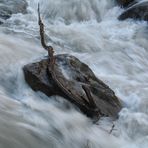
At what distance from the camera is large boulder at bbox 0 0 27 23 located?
936 centimetres

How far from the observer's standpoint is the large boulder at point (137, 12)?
9.95 m

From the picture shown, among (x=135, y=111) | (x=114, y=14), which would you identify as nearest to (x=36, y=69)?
(x=135, y=111)

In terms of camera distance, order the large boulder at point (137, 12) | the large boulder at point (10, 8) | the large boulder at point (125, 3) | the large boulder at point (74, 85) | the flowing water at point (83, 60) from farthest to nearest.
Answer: the large boulder at point (125, 3)
the large boulder at point (137, 12)
the large boulder at point (10, 8)
the large boulder at point (74, 85)
the flowing water at point (83, 60)

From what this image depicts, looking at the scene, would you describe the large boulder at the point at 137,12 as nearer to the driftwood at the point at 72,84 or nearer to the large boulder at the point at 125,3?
the large boulder at the point at 125,3

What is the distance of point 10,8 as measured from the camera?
9.84 metres

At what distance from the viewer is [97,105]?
5.66 meters

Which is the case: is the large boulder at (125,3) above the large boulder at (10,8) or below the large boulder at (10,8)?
above

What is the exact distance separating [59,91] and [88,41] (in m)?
3.37

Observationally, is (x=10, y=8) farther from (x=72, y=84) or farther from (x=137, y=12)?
(x=72, y=84)

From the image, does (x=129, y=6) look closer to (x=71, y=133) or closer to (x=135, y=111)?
(x=135, y=111)

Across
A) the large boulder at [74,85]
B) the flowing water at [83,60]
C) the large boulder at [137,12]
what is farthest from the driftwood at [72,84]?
the large boulder at [137,12]

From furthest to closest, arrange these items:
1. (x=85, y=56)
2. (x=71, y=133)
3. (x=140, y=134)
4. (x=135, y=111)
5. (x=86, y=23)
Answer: (x=86, y=23)
(x=85, y=56)
(x=135, y=111)
(x=140, y=134)
(x=71, y=133)

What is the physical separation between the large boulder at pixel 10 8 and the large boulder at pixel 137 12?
2293 mm

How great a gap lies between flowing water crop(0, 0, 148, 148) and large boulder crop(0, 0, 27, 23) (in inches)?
6.8
